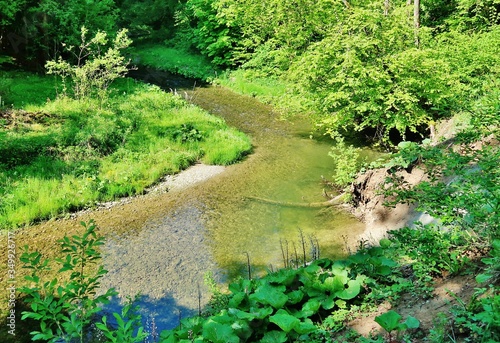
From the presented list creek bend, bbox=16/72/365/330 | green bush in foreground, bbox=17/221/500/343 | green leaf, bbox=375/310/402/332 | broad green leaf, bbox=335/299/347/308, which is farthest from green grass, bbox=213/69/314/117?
green leaf, bbox=375/310/402/332

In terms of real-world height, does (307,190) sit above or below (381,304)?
below

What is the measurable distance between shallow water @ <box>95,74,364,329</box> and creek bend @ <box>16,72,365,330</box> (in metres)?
0.02

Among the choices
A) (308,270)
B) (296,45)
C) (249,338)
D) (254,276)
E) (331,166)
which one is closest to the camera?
(249,338)

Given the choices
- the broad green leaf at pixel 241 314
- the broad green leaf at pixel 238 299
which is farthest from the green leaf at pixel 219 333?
the broad green leaf at pixel 238 299

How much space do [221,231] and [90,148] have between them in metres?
4.92

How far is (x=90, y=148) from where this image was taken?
11.4m

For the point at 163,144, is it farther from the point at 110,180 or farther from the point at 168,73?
the point at 168,73

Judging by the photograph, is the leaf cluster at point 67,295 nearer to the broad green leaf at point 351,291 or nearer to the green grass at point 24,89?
the broad green leaf at point 351,291

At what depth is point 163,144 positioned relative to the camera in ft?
41.3

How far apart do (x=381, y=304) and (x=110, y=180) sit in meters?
8.10

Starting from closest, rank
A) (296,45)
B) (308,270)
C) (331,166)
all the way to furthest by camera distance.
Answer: (308,270) → (331,166) → (296,45)

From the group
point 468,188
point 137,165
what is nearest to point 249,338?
point 468,188

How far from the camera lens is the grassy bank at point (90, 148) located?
382 inches

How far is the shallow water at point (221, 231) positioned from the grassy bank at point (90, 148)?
104 cm
